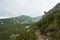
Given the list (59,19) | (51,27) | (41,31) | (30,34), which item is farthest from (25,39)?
(59,19)

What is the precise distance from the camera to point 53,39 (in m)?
113

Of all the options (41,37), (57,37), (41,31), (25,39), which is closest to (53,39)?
(57,37)

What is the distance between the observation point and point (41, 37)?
12000cm

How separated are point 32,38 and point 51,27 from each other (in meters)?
18.9

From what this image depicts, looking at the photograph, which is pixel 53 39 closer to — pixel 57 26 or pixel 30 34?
pixel 57 26

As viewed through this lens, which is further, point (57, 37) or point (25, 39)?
point (25, 39)

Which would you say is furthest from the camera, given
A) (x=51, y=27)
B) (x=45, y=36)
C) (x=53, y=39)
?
(x=51, y=27)

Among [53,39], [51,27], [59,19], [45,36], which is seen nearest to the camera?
[53,39]

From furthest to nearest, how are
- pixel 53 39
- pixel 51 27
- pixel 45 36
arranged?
pixel 51 27 < pixel 45 36 < pixel 53 39

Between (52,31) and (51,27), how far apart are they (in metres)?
6.43

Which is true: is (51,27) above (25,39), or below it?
above

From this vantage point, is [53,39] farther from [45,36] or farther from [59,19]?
[59,19]

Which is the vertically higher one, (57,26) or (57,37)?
(57,26)

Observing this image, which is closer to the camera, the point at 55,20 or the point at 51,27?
the point at 51,27
